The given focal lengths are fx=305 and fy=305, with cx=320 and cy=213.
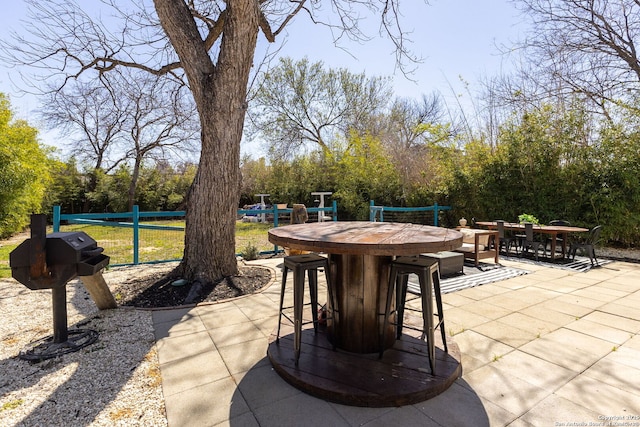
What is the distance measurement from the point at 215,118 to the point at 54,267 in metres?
2.27

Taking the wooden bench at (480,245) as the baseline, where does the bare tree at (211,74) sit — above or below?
above

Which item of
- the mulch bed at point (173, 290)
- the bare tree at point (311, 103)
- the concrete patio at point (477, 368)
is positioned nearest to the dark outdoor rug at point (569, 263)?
the concrete patio at point (477, 368)

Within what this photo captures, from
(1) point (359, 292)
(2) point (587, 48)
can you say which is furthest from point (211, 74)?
(2) point (587, 48)

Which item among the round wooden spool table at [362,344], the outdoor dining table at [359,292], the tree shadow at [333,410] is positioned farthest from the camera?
the outdoor dining table at [359,292]

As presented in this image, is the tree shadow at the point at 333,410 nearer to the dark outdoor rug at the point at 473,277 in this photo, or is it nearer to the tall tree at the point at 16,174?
the dark outdoor rug at the point at 473,277

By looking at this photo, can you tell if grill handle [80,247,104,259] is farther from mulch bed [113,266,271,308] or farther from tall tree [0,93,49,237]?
tall tree [0,93,49,237]

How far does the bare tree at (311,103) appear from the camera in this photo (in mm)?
14727

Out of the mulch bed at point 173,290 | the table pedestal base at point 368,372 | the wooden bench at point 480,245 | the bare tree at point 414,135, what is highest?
the bare tree at point 414,135

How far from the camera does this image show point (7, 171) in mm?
6938

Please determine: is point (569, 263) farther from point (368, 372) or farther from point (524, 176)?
point (368, 372)

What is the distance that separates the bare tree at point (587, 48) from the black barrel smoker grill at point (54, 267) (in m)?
9.59

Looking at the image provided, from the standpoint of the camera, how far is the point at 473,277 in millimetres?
4312

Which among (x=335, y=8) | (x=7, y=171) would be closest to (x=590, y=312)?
(x=335, y=8)

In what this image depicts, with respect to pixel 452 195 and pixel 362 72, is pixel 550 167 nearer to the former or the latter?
pixel 452 195
